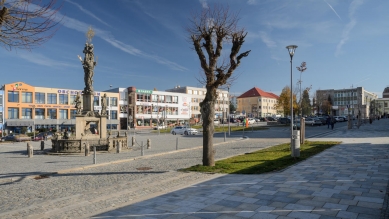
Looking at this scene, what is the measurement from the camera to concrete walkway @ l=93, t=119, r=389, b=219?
6.23 meters

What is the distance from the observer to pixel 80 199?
793 centimetres

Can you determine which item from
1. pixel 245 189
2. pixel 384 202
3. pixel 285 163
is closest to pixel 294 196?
pixel 245 189

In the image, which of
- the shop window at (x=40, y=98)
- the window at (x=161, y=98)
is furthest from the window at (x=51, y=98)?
the window at (x=161, y=98)

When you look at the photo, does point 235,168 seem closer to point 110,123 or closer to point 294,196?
point 294,196

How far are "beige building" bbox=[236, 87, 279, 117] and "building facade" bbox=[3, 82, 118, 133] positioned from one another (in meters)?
58.8

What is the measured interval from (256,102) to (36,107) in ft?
244

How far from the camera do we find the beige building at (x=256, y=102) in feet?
358

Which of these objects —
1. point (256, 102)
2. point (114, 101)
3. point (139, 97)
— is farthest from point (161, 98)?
point (256, 102)

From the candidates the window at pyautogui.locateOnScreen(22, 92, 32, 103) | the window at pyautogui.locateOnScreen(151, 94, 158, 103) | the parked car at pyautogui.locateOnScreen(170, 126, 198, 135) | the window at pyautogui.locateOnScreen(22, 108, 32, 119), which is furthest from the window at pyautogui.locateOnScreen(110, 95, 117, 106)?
the parked car at pyautogui.locateOnScreen(170, 126, 198, 135)

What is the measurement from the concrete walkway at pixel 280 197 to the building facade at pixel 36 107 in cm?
5370

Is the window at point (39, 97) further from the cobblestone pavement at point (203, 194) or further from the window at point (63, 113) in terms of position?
the cobblestone pavement at point (203, 194)

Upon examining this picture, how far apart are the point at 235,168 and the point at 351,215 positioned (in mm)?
6177

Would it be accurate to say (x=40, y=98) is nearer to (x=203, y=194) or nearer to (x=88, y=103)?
(x=88, y=103)

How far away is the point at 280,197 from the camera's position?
24.2 feet
